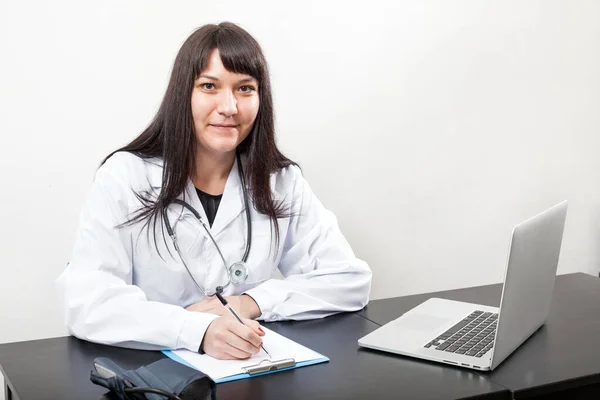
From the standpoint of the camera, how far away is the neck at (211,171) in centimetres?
221

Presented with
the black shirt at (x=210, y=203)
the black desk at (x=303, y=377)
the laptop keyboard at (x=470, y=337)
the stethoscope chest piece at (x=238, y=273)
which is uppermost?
the black shirt at (x=210, y=203)

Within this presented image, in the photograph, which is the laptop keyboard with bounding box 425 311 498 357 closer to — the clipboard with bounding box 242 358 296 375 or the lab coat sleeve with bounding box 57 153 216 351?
the clipboard with bounding box 242 358 296 375

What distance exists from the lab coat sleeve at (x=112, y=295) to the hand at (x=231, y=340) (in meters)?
0.02

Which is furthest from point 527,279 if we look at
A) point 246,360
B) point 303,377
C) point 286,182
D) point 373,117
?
point 373,117

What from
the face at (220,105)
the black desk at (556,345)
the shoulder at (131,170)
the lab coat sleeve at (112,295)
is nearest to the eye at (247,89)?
the face at (220,105)

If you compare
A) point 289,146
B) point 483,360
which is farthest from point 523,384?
point 289,146

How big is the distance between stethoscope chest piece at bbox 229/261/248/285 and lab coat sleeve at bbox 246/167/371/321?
0.26ft

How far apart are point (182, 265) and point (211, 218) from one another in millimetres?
171

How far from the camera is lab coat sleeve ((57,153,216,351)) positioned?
1703mm

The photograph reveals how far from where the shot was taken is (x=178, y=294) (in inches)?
83.0

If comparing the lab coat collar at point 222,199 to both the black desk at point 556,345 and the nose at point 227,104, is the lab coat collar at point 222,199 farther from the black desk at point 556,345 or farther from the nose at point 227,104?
the black desk at point 556,345

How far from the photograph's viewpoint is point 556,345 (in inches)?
68.5

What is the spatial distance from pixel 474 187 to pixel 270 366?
2.25 m

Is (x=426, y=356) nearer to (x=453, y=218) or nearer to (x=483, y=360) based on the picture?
(x=483, y=360)
